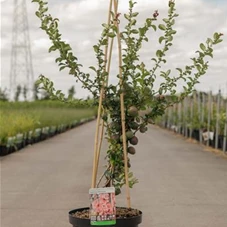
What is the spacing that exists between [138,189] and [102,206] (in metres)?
5.41

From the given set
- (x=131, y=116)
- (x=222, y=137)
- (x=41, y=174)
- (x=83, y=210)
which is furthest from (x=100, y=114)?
(x=222, y=137)

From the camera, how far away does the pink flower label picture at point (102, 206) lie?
474 cm

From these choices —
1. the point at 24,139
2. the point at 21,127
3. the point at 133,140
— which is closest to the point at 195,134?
the point at 24,139

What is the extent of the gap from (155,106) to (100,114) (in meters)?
0.47

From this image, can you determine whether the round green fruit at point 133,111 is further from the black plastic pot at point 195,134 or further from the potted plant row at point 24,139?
the black plastic pot at point 195,134

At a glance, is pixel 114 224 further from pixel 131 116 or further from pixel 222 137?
pixel 222 137

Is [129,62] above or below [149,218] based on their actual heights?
above

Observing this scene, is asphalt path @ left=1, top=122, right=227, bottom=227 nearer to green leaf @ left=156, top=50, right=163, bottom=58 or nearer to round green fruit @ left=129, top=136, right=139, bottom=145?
round green fruit @ left=129, top=136, right=139, bottom=145

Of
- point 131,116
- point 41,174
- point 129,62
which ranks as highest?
point 129,62

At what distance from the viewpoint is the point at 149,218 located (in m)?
7.69

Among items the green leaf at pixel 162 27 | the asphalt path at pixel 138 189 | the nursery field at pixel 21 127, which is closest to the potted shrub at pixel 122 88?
the green leaf at pixel 162 27

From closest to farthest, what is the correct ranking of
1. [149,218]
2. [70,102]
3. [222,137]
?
[70,102]
[149,218]
[222,137]

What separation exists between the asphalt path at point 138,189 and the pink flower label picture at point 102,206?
2599mm

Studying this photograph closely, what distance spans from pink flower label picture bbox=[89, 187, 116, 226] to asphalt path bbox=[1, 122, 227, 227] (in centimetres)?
260
